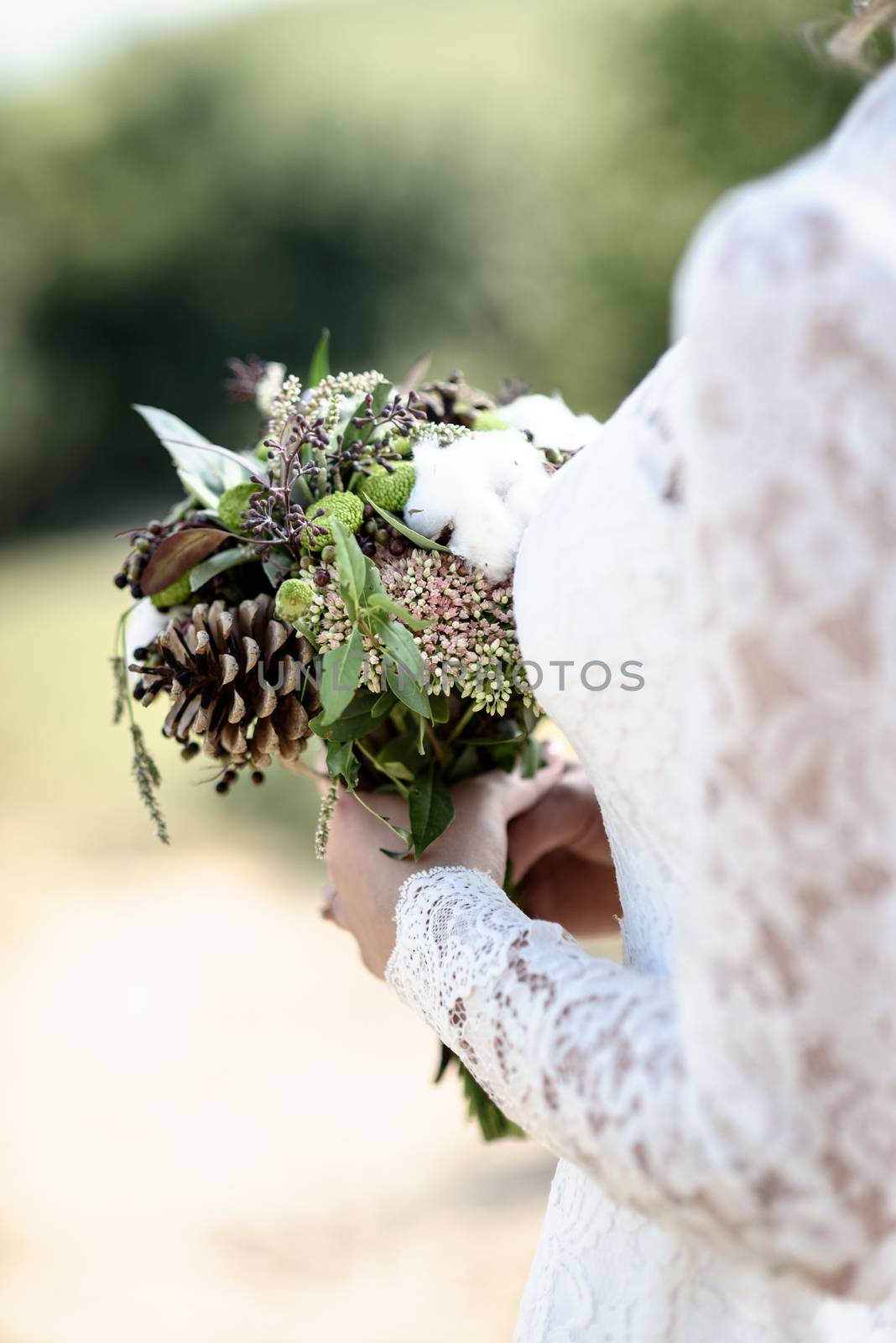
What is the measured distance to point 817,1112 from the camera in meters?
0.59

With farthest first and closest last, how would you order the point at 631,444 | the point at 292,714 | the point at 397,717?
the point at 397,717 < the point at 292,714 < the point at 631,444

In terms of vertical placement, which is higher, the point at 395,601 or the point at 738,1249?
the point at 395,601

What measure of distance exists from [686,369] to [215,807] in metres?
5.33

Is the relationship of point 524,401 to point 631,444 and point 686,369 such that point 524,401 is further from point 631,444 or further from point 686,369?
point 686,369

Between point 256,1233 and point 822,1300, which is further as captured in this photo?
point 256,1233

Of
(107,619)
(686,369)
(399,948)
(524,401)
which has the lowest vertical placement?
(399,948)

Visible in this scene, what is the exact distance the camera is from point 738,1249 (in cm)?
65

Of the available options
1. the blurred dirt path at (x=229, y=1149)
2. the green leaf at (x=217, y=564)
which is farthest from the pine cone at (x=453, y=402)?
the blurred dirt path at (x=229, y=1149)

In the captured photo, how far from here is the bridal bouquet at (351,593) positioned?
1.09 metres

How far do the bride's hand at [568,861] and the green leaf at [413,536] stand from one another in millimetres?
551

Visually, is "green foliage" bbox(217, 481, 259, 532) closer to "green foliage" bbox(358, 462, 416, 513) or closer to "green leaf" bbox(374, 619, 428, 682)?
"green foliage" bbox(358, 462, 416, 513)

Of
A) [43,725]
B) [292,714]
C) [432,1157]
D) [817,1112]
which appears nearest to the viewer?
[817,1112]

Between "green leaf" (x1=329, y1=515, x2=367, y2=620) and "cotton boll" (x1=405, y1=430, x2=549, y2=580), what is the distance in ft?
0.36

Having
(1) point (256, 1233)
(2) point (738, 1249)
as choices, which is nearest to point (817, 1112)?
(2) point (738, 1249)
